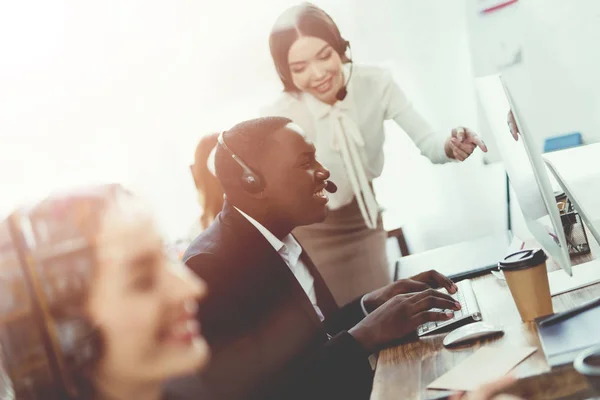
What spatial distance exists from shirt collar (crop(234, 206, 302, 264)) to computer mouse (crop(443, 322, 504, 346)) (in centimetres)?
81

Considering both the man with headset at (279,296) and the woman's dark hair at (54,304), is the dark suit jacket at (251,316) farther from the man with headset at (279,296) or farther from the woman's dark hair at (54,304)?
the woman's dark hair at (54,304)

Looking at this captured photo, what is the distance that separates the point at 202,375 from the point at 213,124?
860mm

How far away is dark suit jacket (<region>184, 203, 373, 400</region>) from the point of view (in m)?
1.55

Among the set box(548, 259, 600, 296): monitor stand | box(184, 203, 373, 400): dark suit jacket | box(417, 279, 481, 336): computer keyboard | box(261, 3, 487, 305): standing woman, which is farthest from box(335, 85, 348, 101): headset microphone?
box(548, 259, 600, 296): monitor stand

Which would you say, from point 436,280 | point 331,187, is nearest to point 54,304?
point 436,280

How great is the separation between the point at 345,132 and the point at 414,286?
75 cm

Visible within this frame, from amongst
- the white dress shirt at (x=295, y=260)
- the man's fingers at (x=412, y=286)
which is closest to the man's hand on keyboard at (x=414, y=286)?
the man's fingers at (x=412, y=286)

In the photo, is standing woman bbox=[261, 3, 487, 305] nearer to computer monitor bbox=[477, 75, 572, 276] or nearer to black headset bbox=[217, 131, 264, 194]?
black headset bbox=[217, 131, 264, 194]

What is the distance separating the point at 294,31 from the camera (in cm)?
208

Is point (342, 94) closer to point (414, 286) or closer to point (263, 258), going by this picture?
point (263, 258)

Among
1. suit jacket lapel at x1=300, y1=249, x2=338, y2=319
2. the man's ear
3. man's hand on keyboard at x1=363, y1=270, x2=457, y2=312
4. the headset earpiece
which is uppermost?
the headset earpiece

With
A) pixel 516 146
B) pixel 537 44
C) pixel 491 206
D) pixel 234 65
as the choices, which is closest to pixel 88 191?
pixel 234 65

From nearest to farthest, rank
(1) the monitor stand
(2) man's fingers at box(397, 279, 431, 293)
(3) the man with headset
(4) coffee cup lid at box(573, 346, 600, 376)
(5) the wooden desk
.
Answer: (4) coffee cup lid at box(573, 346, 600, 376) < (5) the wooden desk < (1) the monitor stand < (3) the man with headset < (2) man's fingers at box(397, 279, 431, 293)

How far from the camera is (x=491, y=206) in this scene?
2203mm
